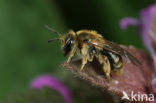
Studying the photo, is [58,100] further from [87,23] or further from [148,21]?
[87,23]

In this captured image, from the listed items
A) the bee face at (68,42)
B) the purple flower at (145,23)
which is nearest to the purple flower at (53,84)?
the purple flower at (145,23)

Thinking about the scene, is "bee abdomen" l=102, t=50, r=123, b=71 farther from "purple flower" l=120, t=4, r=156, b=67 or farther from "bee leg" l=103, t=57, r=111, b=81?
"purple flower" l=120, t=4, r=156, b=67

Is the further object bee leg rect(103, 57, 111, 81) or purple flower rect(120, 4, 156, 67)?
purple flower rect(120, 4, 156, 67)

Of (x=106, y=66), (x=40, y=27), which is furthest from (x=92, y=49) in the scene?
(x=40, y=27)

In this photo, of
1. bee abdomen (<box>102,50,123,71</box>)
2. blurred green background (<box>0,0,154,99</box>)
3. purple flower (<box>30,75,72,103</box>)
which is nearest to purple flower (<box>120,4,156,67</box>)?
bee abdomen (<box>102,50,123,71</box>)

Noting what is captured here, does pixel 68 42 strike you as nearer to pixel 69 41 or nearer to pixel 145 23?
pixel 69 41

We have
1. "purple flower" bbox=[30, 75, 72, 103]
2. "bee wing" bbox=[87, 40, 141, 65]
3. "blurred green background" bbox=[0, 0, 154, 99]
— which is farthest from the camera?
"blurred green background" bbox=[0, 0, 154, 99]

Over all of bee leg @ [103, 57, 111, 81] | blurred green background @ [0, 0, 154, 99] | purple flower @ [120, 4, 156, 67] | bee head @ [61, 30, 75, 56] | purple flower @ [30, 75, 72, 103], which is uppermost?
blurred green background @ [0, 0, 154, 99]

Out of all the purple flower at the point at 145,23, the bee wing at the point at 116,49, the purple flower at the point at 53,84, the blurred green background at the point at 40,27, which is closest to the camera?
the bee wing at the point at 116,49

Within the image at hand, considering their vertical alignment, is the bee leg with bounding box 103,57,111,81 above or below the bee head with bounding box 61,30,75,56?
below

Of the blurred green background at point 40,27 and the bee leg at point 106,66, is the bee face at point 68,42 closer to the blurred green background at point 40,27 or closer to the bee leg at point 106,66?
the bee leg at point 106,66
